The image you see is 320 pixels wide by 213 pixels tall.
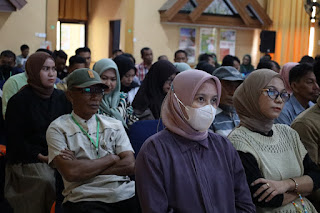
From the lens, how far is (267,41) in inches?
521

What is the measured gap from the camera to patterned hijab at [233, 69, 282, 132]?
101 inches

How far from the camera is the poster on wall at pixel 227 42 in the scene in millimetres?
13578

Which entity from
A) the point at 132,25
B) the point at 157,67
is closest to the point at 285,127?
the point at 157,67

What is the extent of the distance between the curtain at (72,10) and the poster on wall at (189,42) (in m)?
3.55

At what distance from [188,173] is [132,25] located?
10.4 meters

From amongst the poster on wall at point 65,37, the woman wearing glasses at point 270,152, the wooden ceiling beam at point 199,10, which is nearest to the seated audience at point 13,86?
the woman wearing glasses at point 270,152

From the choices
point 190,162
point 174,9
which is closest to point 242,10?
point 174,9

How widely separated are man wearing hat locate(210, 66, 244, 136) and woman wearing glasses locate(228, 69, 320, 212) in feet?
2.61

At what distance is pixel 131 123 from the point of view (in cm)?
370

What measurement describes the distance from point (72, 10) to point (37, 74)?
35.3 feet

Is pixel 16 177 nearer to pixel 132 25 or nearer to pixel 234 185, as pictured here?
pixel 234 185

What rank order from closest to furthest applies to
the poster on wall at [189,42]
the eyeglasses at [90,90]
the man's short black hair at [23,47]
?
the eyeglasses at [90,90] → the man's short black hair at [23,47] → the poster on wall at [189,42]

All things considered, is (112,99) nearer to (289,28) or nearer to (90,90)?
(90,90)

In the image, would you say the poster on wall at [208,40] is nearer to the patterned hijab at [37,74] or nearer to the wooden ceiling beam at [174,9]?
the wooden ceiling beam at [174,9]
